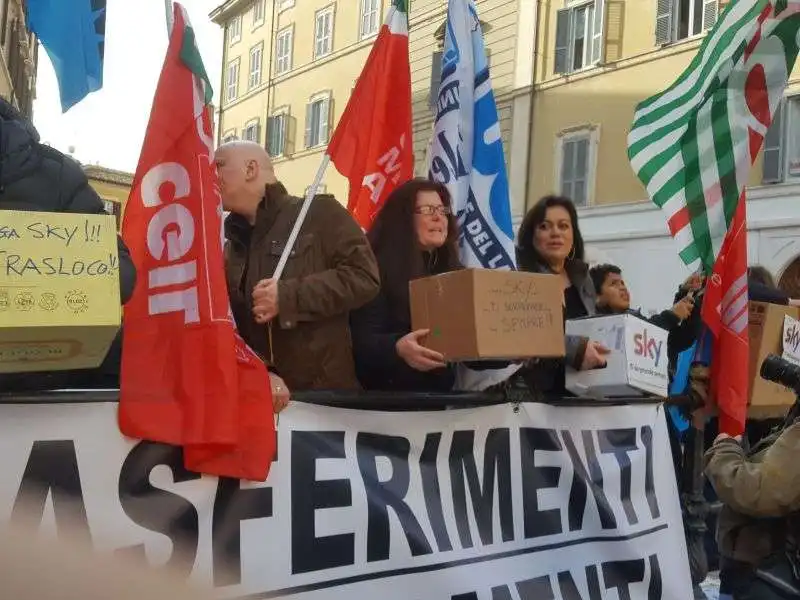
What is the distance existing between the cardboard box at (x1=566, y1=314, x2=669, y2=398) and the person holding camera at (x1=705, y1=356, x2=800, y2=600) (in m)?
0.34

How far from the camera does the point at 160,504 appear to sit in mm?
2242

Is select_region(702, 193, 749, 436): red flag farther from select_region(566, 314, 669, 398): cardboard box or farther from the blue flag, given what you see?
the blue flag

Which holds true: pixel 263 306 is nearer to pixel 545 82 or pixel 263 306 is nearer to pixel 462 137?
pixel 462 137

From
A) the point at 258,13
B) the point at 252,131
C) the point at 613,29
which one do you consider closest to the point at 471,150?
the point at 613,29

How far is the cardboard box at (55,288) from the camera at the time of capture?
1789 mm

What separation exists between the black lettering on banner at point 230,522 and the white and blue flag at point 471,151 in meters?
1.96

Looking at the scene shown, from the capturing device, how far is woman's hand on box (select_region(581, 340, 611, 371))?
10.4ft

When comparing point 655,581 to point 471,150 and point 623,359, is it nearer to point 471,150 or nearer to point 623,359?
point 623,359

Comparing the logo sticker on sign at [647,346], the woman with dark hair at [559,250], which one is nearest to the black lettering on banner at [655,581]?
the logo sticker on sign at [647,346]

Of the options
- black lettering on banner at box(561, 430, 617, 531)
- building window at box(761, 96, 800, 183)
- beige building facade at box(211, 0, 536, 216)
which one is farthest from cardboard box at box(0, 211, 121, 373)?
beige building facade at box(211, 0, 536, 216)

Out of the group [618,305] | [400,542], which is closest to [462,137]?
[618,305]

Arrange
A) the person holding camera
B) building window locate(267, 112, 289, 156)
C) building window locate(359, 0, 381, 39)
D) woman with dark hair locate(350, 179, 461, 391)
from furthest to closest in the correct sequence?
1. building window locate(267, 112, 289, 156)
2. building window locate(359, 0, 381, 39)
3. woman with dark hair locate(350, 179, 461, 391)
4. the person holding camera

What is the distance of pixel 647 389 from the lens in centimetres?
327

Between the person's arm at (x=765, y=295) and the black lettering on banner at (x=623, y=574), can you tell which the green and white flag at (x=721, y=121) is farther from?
the black lettering on banner at (x=623, y=574)
